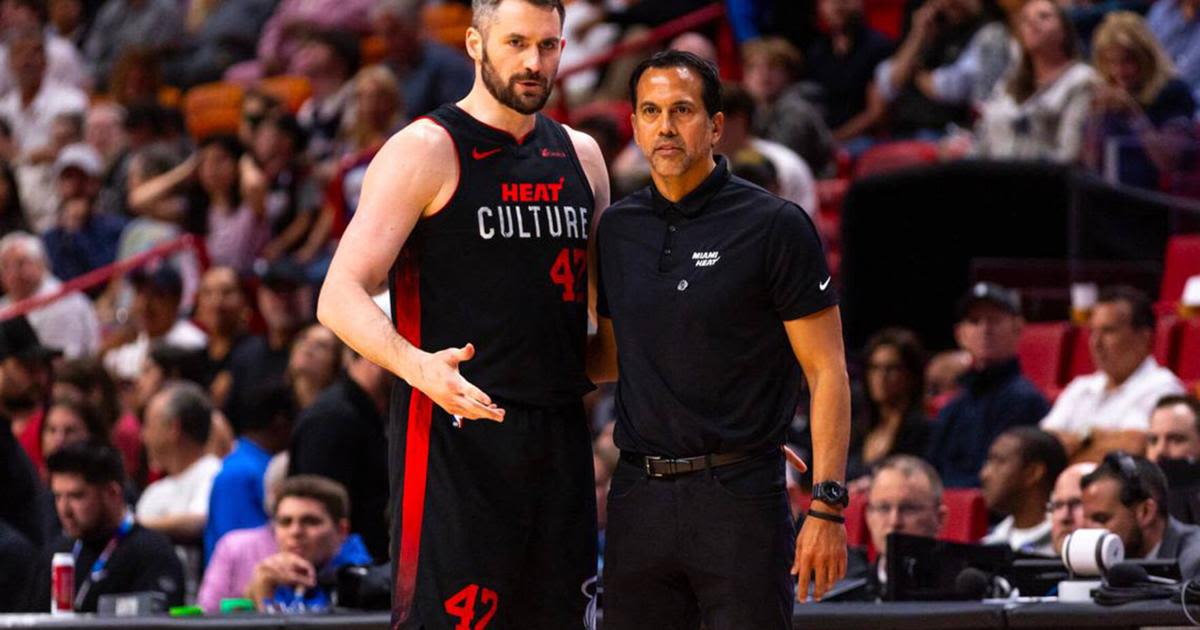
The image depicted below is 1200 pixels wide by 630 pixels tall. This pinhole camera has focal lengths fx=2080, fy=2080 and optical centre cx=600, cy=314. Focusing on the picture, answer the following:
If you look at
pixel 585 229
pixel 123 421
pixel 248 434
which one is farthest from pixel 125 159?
pixel 585 229

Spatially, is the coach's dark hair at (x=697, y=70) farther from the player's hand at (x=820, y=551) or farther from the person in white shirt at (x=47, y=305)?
the person in white shirt at (x=47, y=305)

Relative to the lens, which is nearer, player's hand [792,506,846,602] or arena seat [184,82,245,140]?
player's hand [792,506,846,602]

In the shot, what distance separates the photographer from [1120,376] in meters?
9.09

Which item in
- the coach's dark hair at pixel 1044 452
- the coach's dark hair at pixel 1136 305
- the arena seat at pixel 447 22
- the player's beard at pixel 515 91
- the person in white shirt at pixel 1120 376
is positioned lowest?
the coach's dark hair at pixel 1044 452

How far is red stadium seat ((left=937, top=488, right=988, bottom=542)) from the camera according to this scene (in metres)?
8.41

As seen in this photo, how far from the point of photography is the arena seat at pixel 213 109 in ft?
51.9

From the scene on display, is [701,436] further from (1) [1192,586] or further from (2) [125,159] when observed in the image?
(2) [125,159]

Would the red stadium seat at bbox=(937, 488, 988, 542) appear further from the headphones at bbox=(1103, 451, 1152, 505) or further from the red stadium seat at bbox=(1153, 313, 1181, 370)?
the red stadium seat at bbox=(1153, 313, 1181, 370)

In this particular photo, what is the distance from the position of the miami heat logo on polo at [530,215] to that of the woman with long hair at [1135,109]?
595cm

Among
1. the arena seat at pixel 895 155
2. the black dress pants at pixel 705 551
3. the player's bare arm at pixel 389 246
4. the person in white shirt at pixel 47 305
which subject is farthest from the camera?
the person in white shirt at pixel 47 305

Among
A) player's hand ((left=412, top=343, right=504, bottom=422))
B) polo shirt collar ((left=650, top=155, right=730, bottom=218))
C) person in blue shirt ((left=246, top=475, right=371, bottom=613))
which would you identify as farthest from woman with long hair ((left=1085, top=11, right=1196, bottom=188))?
player's hand ((left=412, top=343, right=504, bottom=422))

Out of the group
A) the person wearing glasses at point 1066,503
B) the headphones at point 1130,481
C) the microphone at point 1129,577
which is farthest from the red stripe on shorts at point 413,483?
the person wearing glasses at point 1066,503

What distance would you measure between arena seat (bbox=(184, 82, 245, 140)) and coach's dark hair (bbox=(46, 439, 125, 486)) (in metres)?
7.62

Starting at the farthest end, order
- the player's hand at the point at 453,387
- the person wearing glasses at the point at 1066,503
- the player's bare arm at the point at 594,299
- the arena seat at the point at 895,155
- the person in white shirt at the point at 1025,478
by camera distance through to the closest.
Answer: the arena seat at the point at 895,155, the person in white shirt at the point at 1025,478, the person wearing glasses at the point at 1066,503, the player's bare arm at the point at 594,299, the player's hand at the point at 453,387
